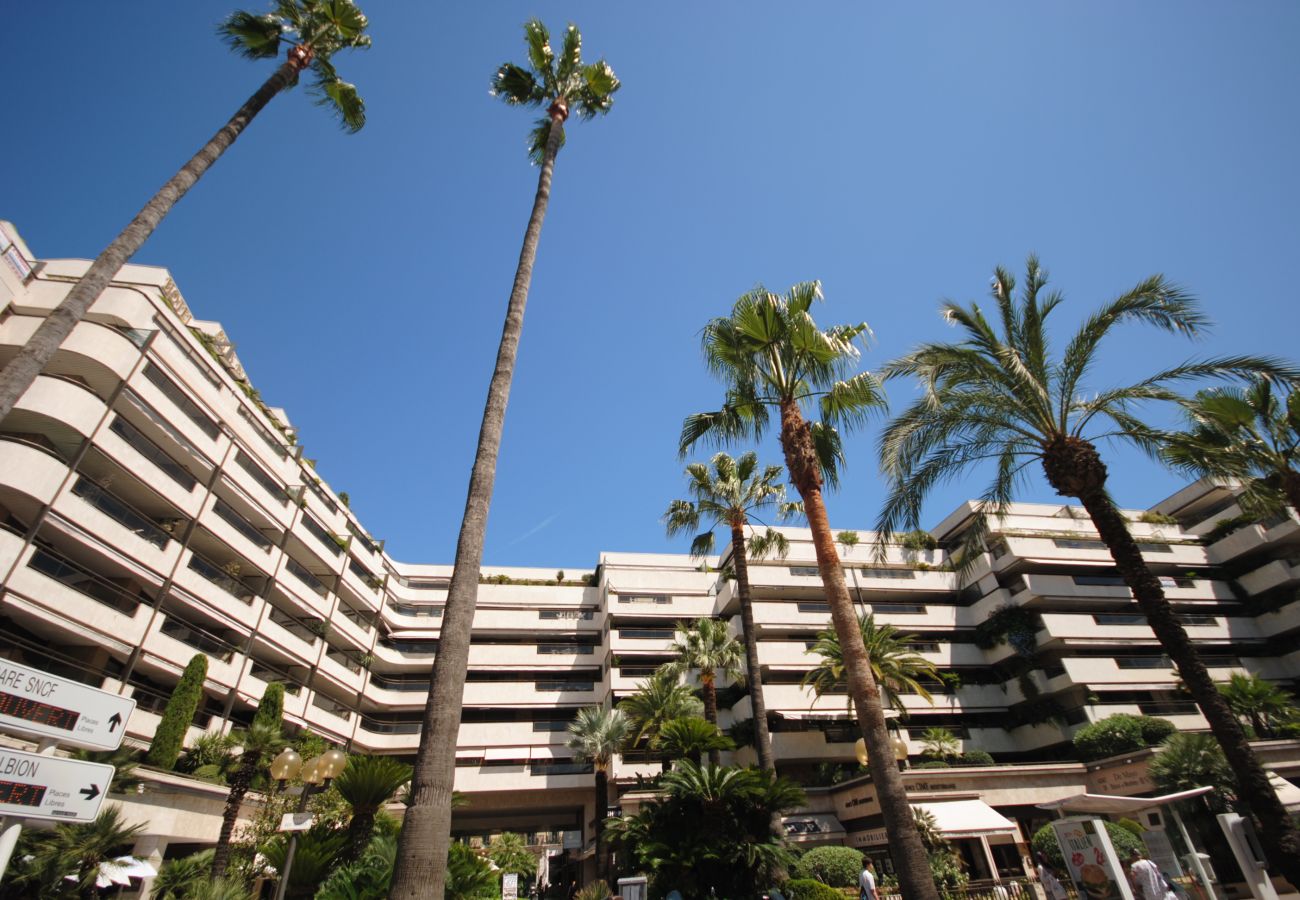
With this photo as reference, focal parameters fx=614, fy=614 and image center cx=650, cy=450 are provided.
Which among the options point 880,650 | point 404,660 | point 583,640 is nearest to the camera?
point 880,650

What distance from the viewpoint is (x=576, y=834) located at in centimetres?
3606

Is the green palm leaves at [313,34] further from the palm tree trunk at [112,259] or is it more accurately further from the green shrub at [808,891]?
the green shrub at [808,891]

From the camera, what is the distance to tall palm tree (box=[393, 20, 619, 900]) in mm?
5090

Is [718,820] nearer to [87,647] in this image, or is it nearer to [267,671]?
[87,647]

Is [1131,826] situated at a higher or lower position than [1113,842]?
higher

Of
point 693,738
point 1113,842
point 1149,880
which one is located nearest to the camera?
point 1149,880

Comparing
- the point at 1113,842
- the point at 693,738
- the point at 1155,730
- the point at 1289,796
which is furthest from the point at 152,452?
the point at 1155,730

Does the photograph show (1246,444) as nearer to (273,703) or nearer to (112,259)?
(112,259)

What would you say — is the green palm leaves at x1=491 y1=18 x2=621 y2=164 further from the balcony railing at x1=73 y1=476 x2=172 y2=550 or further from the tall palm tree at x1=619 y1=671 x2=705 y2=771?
the tall palm tree at x1=619 y1=671 x2=705 y2=771

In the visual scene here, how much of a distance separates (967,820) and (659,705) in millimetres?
12511

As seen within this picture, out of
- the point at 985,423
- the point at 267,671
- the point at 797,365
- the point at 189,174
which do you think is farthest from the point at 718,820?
the point at 267,671

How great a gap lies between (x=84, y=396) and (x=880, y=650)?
30.4m

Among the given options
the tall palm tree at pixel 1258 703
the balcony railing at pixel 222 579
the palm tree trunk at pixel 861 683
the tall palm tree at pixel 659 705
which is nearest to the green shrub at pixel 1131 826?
the tall palm tree at pixel 1258 703

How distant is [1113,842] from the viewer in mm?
18109
